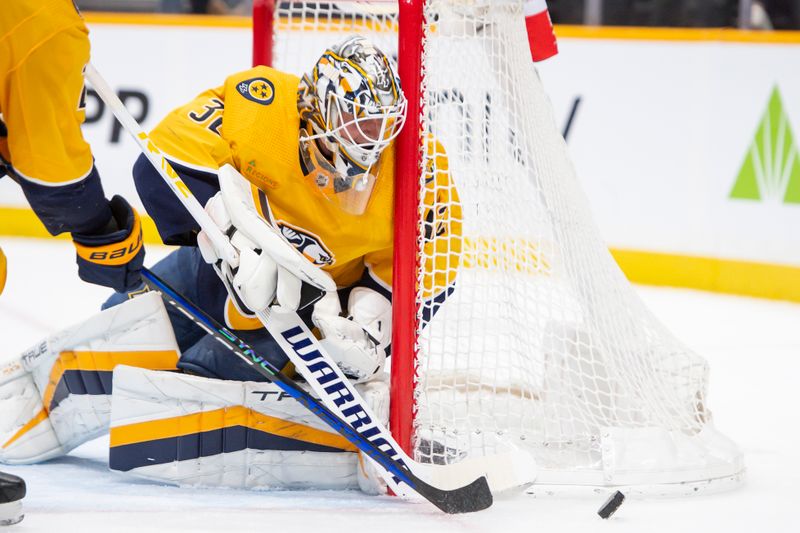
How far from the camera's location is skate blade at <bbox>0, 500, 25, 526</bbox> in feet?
5.91

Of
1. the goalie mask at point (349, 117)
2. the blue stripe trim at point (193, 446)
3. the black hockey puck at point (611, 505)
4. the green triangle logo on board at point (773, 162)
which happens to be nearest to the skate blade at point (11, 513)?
the blue stripe trim at point (193, 446)

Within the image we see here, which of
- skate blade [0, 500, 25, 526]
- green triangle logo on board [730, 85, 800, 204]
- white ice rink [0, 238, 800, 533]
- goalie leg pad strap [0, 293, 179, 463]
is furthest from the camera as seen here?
green triangle logo on board [730, 85, 800, 204]

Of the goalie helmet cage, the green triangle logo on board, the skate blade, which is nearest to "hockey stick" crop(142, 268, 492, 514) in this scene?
the goalie helmet cage

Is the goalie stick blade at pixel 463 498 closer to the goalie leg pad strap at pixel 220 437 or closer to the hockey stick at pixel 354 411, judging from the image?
the hockey stick at pixel 354 411

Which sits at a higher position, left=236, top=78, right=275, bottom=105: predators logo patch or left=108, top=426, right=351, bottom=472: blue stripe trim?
left=236, top=78, right=275, bottom=105: predators logo patch

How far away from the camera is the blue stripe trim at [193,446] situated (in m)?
2.15

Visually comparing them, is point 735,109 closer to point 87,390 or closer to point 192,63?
point 192,63

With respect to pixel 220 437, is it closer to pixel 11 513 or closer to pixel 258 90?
pixel 11 513

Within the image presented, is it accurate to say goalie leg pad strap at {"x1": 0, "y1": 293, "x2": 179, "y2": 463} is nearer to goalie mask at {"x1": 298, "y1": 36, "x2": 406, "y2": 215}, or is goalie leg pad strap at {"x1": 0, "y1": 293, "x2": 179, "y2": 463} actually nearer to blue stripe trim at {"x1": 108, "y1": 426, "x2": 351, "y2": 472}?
blue stripe trim at {"x1": 108, "y1": 426, "x2": 351, "y2": 472}

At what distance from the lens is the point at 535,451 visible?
7.43ft

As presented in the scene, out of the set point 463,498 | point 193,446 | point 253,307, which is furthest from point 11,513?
point 463,498

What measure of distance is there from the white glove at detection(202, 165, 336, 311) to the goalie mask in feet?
0.58

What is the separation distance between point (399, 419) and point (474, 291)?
1.00 ft

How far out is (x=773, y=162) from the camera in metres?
4.52
